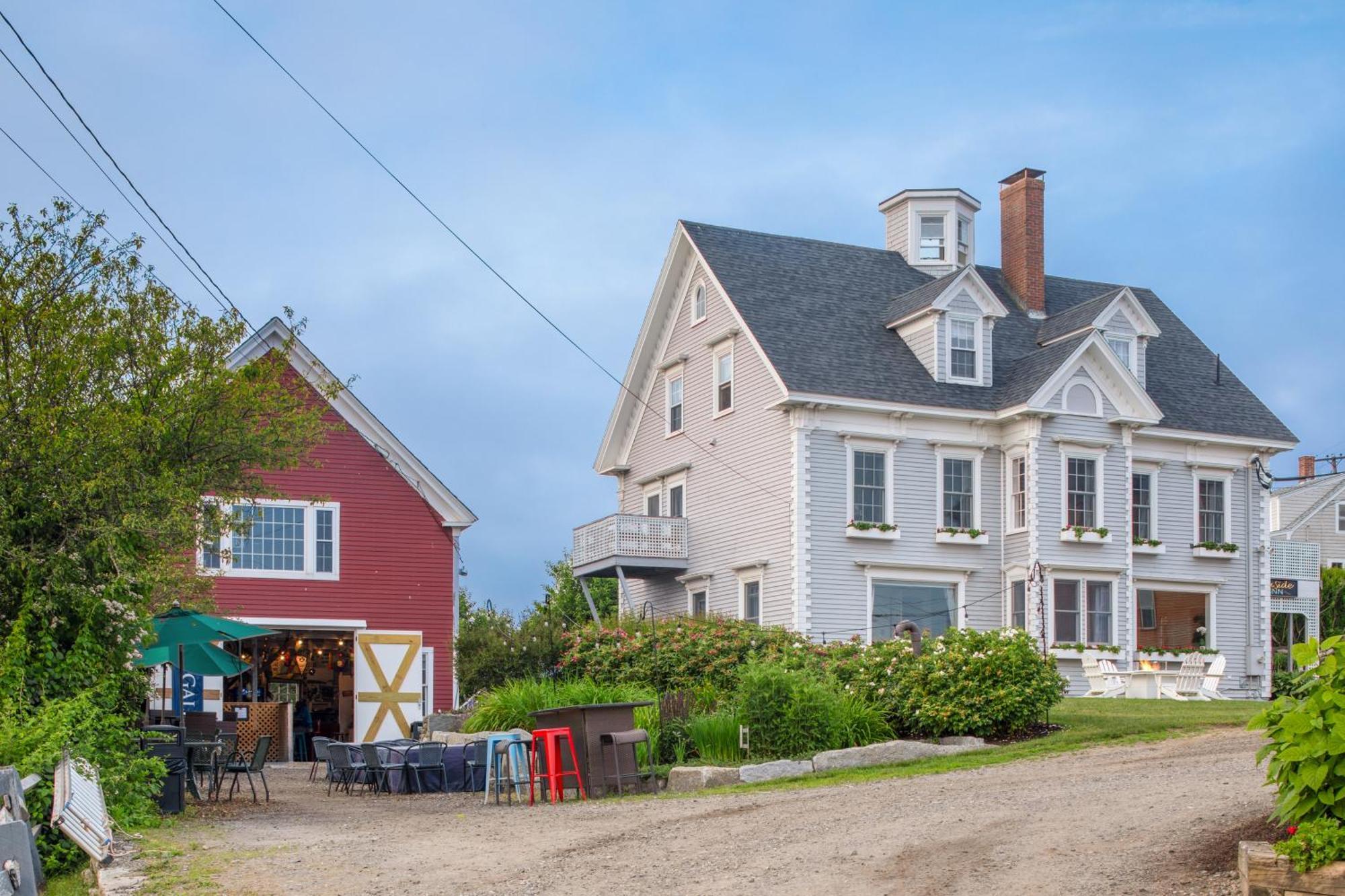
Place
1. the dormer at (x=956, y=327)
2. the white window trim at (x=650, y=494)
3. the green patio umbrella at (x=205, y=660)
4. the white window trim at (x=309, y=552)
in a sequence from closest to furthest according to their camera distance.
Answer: the green patio umbrella at (x=205, y=660) → the white window trim at (x=309, y=552) → the dormer at (x=956, y=327) → the white window trim at (x=650, y=494)

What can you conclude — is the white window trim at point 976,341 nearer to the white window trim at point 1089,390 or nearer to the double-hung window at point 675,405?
the white window trim at point 1089,390

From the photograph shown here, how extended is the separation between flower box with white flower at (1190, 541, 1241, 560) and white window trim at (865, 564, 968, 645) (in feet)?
18.2

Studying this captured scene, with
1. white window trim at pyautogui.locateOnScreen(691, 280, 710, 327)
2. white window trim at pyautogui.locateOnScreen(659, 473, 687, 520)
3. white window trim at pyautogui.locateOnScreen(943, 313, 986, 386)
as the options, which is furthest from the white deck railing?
white window trim at pyautogui.locateOnScreen(943, 313, 986, 386)

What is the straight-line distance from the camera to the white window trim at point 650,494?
35.0m

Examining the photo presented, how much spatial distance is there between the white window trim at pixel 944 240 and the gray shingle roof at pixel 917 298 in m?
2.04

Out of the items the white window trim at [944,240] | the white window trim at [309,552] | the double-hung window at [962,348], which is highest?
the white window trim at [944,240]

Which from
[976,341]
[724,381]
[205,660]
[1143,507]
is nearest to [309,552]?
[205,660]

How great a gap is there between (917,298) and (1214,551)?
8200 millimetres

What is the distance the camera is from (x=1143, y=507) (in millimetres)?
32062

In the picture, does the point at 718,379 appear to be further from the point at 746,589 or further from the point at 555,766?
the point at 555,766

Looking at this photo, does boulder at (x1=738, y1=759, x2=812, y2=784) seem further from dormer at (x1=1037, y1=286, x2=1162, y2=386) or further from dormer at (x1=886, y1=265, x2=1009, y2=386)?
dormer at (x1=1037, y1=286, x2=1162, y2=386)

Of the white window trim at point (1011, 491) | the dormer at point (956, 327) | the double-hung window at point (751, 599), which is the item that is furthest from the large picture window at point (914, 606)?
the dormer at point (956, 327)

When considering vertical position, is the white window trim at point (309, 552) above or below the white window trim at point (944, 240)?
below

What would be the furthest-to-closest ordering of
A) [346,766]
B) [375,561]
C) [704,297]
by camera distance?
[704,297]
[375,561]
[346,766]
